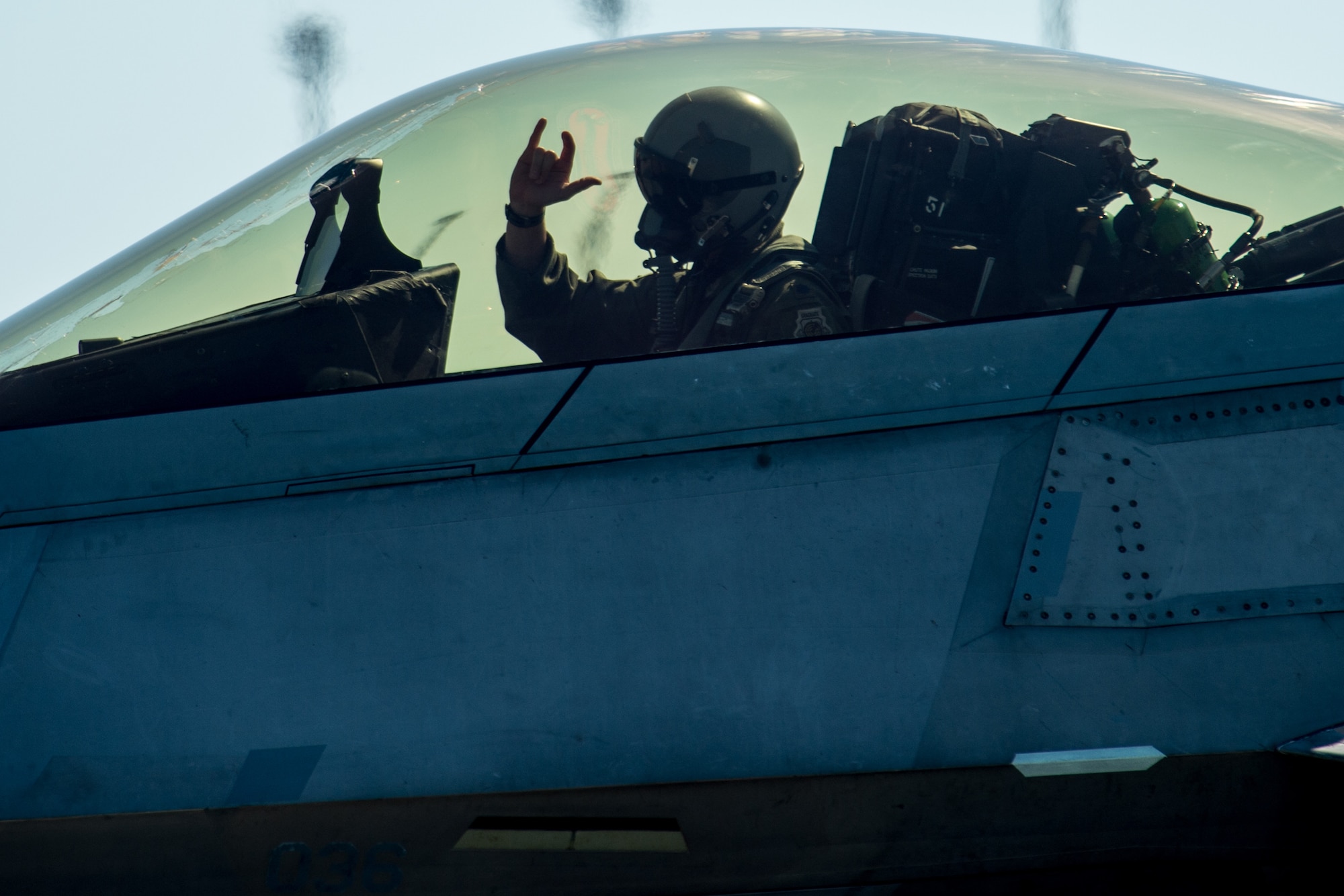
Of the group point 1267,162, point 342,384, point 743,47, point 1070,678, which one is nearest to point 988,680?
point 1070,678

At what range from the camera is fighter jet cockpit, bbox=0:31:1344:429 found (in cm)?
186

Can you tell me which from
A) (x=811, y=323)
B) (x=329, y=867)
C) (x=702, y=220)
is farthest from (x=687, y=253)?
(x=329, y=867)

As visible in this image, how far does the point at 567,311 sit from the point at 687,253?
0.37m

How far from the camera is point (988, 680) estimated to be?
166cm

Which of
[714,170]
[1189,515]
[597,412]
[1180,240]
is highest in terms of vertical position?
[714,170]

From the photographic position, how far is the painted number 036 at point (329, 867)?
5.19ft

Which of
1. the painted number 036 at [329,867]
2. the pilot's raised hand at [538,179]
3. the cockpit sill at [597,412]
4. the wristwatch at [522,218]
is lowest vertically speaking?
the painted number 036 at [329,867]

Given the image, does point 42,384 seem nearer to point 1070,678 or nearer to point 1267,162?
point 1070,678

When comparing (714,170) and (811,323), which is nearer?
(811,323)

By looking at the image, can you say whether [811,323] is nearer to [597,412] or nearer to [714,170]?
[597,412]

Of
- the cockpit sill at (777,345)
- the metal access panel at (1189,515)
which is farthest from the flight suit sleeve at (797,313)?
the metal access panel at (1189,515)

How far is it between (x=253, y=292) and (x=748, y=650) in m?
1.24

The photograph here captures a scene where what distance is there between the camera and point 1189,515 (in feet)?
5.71

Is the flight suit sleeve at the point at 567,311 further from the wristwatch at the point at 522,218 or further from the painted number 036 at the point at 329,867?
the painted number 036 at the point at 329,867
